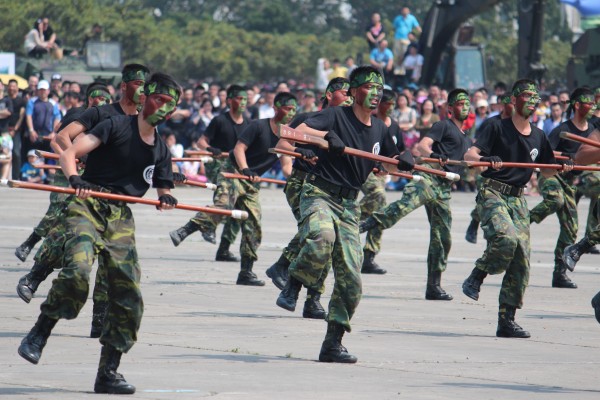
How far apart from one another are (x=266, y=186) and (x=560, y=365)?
20.2m

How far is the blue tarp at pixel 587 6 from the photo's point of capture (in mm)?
31891

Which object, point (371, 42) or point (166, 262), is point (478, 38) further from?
point (166, 262)

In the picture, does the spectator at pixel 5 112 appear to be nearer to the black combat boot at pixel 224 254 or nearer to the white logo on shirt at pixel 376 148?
the black combat boot at pixel 224 254

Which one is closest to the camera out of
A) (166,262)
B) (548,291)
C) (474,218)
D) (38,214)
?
(548,291)

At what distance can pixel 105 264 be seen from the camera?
8.66 meters

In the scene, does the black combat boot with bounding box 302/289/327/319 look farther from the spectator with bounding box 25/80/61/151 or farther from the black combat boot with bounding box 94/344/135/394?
the spectator with bounding box 25/80/61/151

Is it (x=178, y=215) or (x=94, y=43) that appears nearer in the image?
(x=178, y=215)

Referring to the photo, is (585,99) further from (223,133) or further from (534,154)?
(223,133)

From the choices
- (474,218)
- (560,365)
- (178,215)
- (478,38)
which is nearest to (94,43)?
(178,215)

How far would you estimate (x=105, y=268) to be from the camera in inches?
340

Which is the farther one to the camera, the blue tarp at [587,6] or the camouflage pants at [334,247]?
the blue tarp at [587,6]

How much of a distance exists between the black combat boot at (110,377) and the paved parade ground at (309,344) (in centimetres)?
8

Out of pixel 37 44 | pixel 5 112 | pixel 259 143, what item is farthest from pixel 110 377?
pixel 37 44

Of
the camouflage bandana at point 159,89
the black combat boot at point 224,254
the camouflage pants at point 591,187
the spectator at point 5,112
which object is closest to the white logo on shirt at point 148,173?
the camouflage bandana at point 159,89
